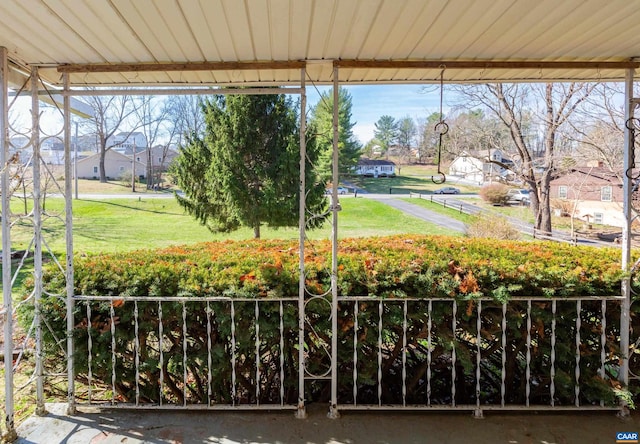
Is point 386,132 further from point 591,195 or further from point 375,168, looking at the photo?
point 591,195

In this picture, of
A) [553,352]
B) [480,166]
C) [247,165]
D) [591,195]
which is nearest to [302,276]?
[553,352]

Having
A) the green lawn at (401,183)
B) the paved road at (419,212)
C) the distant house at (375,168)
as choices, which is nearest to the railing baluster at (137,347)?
the paved road at (419,212)

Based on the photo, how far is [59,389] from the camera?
8.27 feet

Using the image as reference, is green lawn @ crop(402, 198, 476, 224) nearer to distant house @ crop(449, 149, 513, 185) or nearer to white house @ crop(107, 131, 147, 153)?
distant house @ crop(449, 149, 513, 185)

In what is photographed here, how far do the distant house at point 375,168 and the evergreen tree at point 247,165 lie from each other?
11292 mm

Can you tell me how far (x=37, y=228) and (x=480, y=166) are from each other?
1266 centimetres

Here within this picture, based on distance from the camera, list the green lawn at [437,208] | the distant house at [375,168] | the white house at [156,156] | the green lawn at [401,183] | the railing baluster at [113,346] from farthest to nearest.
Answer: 1. the distant house at [375,168]
2. the green lawn at [401,183]
3. the white house at [156,156]
4. the green lawn at [437,208]
5. the railing baluster at [113,346]

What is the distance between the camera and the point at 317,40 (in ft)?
6.46

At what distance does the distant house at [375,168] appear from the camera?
852 inches

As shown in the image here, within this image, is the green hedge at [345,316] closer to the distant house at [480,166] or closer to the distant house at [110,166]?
the distant house at [480,166]

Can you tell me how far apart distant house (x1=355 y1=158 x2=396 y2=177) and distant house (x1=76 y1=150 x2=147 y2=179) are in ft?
36.3

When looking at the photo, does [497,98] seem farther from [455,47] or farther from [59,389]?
[59,389]

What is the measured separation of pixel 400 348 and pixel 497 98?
11614mm

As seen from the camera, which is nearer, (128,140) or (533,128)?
(533,128)
